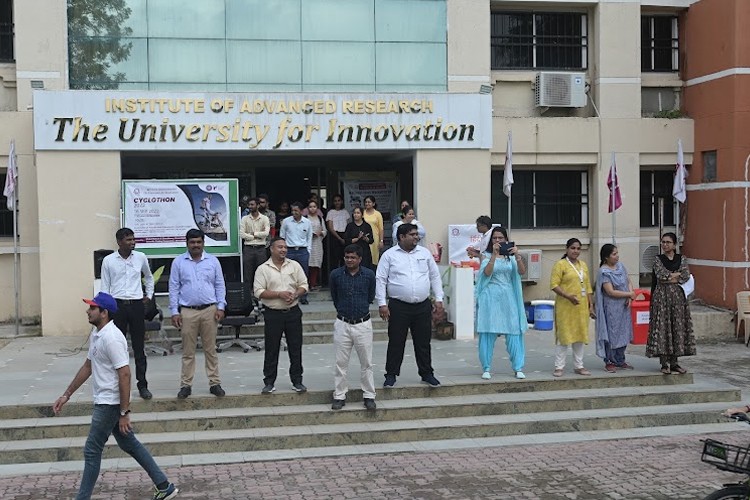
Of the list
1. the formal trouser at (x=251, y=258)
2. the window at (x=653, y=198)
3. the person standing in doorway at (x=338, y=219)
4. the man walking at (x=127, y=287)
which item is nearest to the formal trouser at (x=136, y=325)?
the man walking at (x=127, y=287)

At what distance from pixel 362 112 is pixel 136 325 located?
6.88 m

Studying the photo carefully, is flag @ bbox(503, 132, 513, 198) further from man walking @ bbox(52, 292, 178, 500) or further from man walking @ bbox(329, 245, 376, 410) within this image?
man walking @ bbox(52, 292, 178, 500)

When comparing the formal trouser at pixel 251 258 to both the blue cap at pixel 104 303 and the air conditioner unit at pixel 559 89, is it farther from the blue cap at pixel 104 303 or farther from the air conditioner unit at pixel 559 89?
the blue cap at pixel 104 303

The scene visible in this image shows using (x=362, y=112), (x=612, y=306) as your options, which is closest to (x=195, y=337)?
(x=612, y=306)

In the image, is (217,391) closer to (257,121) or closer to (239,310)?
(239,310)

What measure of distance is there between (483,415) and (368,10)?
8569 mm

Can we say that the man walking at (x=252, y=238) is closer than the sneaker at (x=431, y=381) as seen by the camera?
No

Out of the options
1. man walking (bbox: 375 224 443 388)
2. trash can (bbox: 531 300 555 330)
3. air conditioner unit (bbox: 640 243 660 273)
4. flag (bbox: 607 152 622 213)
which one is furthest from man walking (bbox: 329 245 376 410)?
air conditioner unit (bbox: 640 243 660 273)

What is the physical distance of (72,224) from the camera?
15.4 metres

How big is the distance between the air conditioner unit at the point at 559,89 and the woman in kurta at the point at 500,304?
701 centimetres

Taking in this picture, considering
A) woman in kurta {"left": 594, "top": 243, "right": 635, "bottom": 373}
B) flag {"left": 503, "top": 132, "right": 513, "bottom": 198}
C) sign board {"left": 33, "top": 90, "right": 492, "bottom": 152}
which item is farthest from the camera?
flag {"left": 503, "top": 132, "right": 513, "bottom": 198}

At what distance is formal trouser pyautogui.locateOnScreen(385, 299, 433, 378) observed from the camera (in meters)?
10.9

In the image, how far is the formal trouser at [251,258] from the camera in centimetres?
1525

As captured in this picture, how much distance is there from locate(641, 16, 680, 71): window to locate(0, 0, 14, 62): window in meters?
12.0
